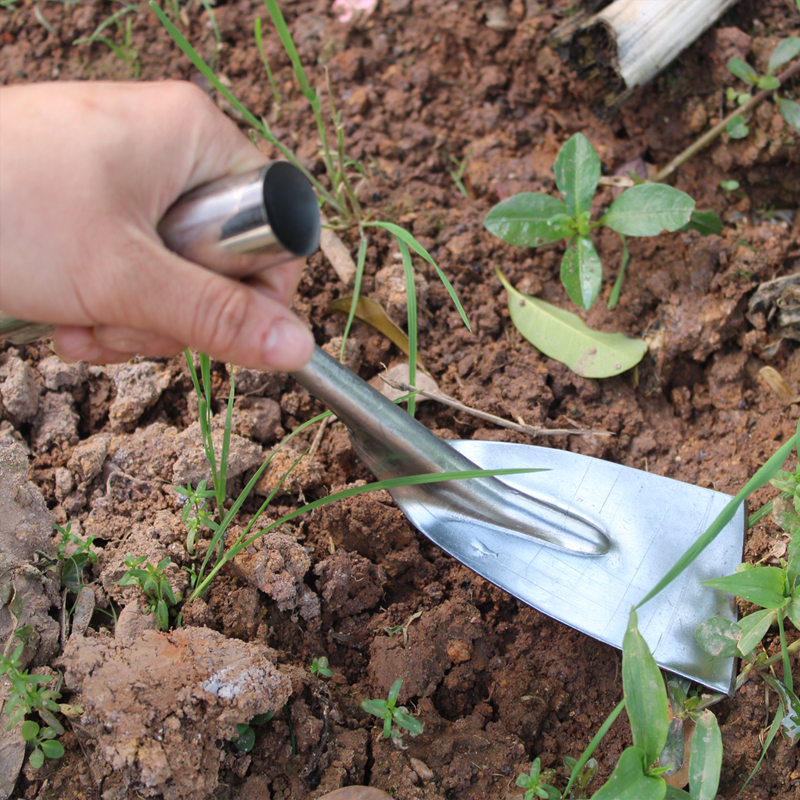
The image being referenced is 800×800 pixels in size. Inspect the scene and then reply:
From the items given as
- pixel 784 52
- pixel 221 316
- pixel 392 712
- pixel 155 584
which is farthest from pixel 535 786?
pixel 784 52

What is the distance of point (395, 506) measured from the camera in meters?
1.42

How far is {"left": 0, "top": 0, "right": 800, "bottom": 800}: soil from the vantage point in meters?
1.11

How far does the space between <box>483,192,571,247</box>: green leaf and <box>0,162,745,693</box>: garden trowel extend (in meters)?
0.51

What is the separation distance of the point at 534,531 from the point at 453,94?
54.6 inches

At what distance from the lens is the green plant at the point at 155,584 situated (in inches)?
46.4

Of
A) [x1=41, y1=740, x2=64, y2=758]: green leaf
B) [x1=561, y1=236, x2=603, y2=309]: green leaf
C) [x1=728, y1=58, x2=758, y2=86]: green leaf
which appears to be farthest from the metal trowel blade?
[x1=728, y1=58, x2=758, y2=86]: green leaf

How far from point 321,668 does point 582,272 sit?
3.34 feet

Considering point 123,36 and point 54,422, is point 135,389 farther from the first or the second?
point 123,36

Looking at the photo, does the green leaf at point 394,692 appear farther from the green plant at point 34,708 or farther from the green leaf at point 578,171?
the green leaf at point 578,171

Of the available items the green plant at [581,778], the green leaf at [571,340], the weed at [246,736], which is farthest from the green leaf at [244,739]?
the green leaf at [571,340]

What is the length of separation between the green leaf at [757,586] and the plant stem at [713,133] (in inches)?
45.3

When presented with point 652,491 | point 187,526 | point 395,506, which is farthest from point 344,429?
point 652,491

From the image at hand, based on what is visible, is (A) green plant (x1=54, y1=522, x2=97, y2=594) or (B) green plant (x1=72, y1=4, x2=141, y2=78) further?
(B) green plant (x1=72, y1=4, x2=141, y2=78)

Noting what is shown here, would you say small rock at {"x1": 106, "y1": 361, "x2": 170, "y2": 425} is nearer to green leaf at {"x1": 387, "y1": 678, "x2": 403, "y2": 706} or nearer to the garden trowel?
the garden trowel
